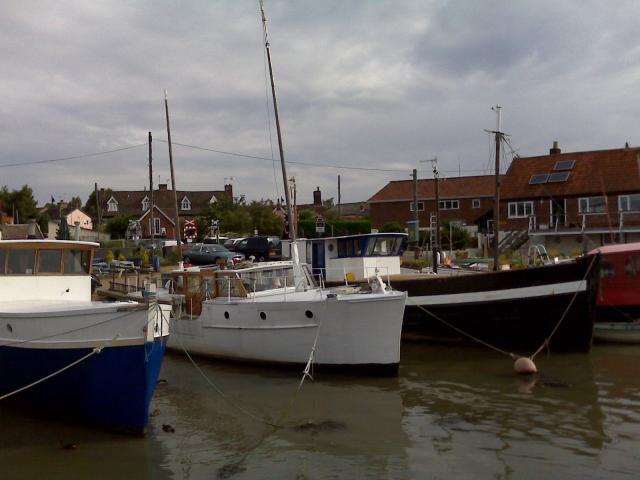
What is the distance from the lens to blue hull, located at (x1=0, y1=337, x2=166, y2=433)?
1011cm

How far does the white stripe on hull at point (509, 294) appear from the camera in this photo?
56.4 ft

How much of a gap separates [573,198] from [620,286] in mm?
23003

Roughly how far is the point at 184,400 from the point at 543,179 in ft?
116

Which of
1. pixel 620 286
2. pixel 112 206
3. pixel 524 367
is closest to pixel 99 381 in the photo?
pixel 524 367

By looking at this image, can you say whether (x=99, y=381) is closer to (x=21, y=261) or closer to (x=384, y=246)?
(x=21, y=261)

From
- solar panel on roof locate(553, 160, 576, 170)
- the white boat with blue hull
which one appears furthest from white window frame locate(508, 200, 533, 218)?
the white boat with blue hull

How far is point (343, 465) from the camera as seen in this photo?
915 cm

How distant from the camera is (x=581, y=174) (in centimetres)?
4172

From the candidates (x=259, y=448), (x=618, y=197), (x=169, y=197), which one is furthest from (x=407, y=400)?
(x=169, y=197)

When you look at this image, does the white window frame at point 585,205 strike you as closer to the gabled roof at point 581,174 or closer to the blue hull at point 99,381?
the gabled roof at point 581,174

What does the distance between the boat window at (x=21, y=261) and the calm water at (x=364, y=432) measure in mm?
→ 2717

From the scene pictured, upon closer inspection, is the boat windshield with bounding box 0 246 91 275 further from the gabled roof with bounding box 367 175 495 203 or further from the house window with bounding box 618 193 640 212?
the gabled roof with bounding box 367 175 495 203

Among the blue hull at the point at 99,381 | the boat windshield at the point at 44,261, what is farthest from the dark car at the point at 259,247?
the blue hull at the point at 99,381

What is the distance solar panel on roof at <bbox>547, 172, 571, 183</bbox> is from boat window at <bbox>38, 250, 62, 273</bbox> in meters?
35.3
